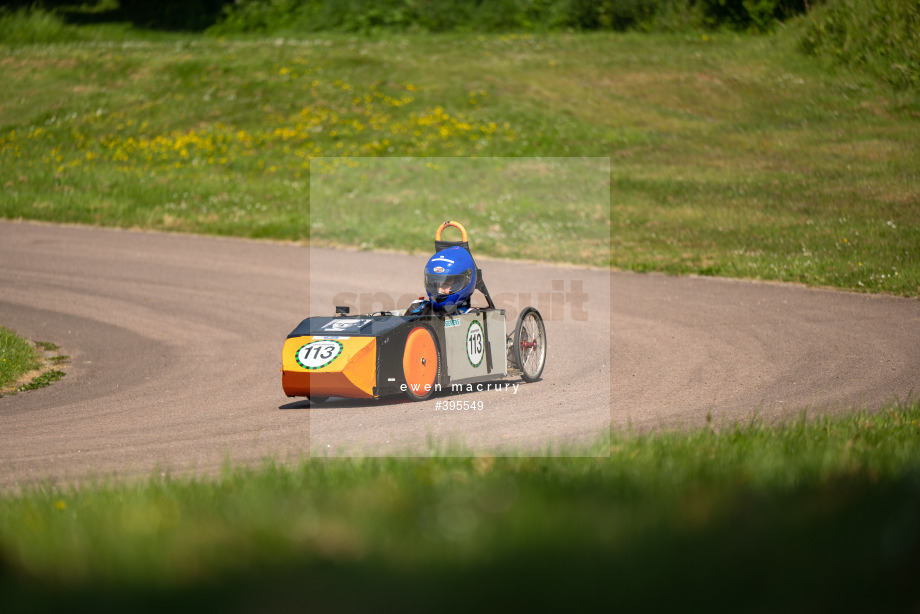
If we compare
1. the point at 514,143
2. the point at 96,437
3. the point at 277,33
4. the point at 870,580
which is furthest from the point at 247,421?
the point at 277,33

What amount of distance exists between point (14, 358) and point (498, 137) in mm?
21562

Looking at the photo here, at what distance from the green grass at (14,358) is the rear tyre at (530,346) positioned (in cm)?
637

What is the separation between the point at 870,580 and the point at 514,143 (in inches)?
1117

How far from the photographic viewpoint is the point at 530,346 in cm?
1132

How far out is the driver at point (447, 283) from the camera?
10.1 meters

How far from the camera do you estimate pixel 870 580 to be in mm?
3543

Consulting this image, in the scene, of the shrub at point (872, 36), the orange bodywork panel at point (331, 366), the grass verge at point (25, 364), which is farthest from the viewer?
the shrub at point (872, 36)

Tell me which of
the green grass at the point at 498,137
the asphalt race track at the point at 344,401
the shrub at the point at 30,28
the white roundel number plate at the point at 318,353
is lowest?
the asphalt race track at the point at 344,401

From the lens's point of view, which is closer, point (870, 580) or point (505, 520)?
point (870, 580)

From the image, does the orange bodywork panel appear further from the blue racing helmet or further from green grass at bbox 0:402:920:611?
green grass at bbox 0:402:920:611

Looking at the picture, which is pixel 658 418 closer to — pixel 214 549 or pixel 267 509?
pixel 267 509

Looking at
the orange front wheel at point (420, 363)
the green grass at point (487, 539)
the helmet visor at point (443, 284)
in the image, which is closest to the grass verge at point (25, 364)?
the orange front wheel at point (420, 363)

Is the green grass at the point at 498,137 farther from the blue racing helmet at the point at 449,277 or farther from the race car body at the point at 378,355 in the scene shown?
the race car body at the point at 378,355

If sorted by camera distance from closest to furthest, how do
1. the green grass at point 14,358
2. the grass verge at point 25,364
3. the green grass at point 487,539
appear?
1. the green grass at point 487,539
2. the grass verge at point 25,364
3. the green grass at point 14,358
